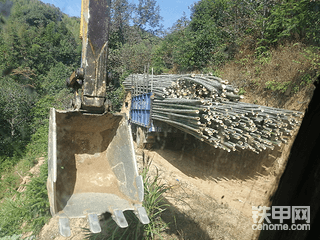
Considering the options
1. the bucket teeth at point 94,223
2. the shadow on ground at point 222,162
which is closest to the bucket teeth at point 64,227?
the bucket teeth at point 94,223

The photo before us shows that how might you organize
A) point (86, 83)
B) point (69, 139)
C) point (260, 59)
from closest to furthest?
point (86, 83) < point (69, 139) < point (260, 59)

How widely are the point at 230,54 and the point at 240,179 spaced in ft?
23.9

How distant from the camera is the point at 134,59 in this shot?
57.3 ft

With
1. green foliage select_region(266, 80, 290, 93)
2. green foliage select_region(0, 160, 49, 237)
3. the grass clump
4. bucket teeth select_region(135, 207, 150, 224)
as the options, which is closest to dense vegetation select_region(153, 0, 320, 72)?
green foliage select_region(266, 80, 290, 93)

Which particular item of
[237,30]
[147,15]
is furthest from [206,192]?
[147,15]

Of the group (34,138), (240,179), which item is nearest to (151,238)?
(240,179)

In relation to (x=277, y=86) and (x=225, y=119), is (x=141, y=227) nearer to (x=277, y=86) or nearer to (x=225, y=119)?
(x=225, y=119)

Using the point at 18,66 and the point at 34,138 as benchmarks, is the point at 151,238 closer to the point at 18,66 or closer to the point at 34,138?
the point at 34,138

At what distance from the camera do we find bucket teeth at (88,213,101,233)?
2.14 metres

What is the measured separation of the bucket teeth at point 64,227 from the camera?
2049 millimetres

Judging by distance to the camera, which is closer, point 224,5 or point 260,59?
point 260,59

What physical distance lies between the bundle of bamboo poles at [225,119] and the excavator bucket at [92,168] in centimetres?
250

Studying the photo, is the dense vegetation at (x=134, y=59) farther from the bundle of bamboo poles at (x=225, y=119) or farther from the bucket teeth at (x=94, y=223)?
the bucket teeth at (x=94, y=223)

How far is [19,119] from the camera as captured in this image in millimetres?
11805
